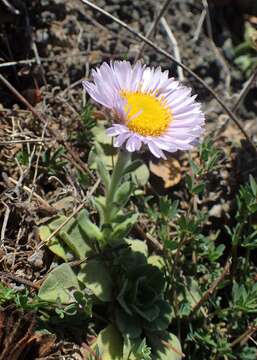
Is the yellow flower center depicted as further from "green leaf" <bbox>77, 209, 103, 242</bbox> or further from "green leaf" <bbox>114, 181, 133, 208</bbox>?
"green leaf" <bbox>77, 209, 103, 242</bbox>

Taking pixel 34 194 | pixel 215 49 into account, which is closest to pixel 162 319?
pixel 34 194

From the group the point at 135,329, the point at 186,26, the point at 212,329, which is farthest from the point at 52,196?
the point at 186,26

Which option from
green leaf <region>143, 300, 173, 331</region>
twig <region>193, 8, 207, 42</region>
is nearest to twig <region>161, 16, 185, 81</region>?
twig <region>193, 8, 207, 42</region>

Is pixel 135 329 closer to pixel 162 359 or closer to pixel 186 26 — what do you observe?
pixel 162 359

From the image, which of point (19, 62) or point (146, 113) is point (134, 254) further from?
point (19, 62)

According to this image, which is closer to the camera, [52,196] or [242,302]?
[242,302]

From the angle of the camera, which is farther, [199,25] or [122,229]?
[199,25]
